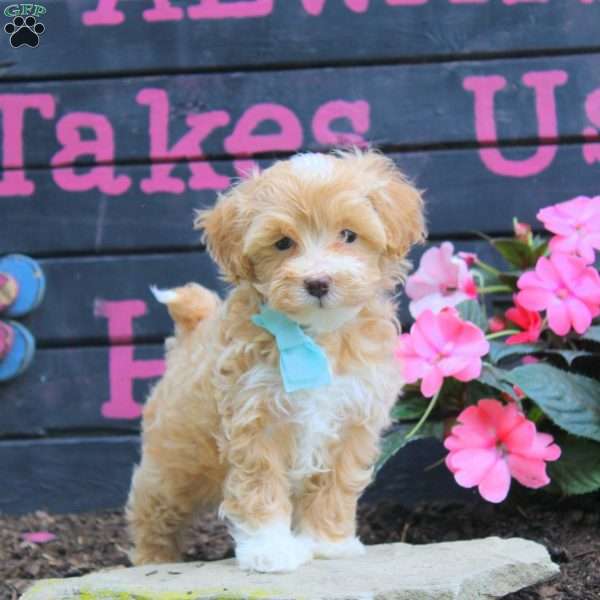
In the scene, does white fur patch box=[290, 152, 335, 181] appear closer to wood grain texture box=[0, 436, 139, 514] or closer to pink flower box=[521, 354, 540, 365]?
pink flower box=[521, 354, 540, 365]

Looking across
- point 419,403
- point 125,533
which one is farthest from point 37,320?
point 419,403

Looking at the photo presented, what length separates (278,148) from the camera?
475 centimetres

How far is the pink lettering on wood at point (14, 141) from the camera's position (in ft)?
15.7

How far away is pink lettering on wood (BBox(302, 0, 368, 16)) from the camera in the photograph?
15.5 ft

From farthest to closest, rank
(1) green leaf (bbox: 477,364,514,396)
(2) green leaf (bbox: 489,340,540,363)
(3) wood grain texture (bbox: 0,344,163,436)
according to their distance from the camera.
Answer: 1. (3) wood grain texture (bbox: 0,344,163,436)
2. (2) green leaf (bbox: 489,340,540,363)
3. (1) green leaf (bbox: 477,364,514,396)

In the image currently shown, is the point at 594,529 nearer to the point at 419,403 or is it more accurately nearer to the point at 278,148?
the point at 419,403

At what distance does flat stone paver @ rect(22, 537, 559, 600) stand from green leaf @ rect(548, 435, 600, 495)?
0.54 metres

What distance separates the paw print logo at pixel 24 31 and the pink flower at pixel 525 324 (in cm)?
251

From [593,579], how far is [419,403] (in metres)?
1.04

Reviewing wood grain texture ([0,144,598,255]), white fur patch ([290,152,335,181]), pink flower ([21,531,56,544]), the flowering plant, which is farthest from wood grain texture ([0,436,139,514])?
white fur patch ([290,152,335,181])

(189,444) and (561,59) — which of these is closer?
(189,444)

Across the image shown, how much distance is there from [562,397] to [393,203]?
1121 millimetres

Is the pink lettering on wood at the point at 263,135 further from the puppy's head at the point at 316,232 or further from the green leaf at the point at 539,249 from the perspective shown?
the puppy's head at the point at 316,232

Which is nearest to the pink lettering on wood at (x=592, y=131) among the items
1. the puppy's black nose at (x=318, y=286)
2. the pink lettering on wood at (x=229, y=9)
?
the pink lettering on wood at (x=229, y=9)
